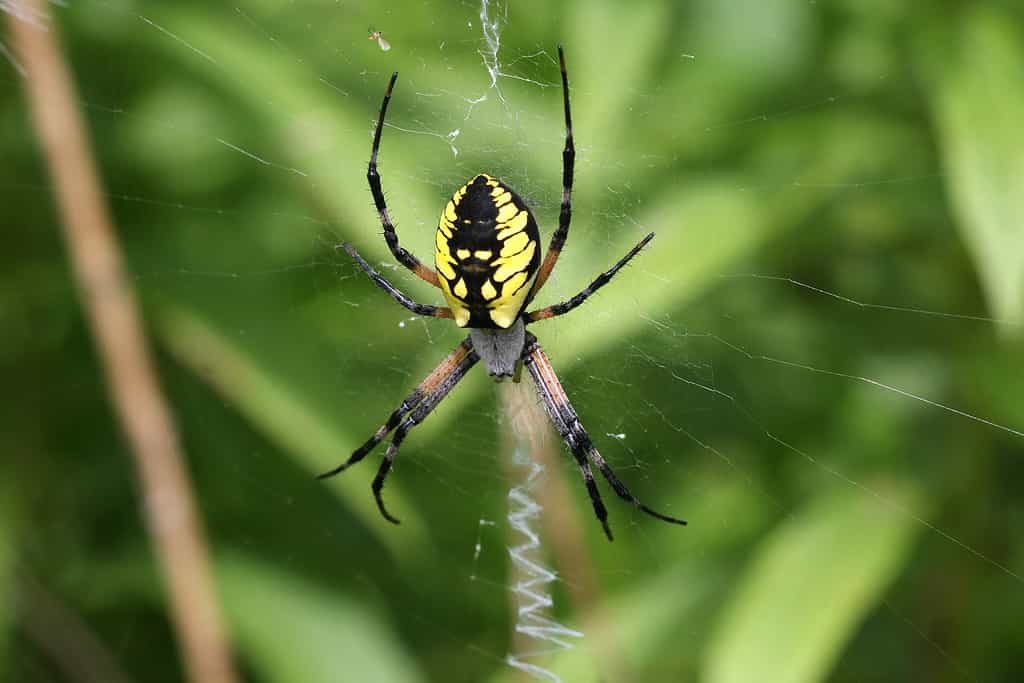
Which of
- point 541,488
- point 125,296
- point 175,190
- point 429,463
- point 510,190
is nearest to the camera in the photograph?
point 510,190

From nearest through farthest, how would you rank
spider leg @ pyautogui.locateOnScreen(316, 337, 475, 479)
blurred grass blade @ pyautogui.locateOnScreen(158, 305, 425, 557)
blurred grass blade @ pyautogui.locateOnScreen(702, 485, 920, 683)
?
blurred grass blade @ pyautogui.locateOnScreen(702, 485, 920, 683) < blurred grass blade @ pyautogui.locateOnScreen(158, 305, 425, 557) < spider leg @ pyautogui.locateOnScreen(316, 337, 475, 479)

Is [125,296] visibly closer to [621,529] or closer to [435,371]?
[435,371]

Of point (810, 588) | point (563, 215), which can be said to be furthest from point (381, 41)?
point (810, 588)

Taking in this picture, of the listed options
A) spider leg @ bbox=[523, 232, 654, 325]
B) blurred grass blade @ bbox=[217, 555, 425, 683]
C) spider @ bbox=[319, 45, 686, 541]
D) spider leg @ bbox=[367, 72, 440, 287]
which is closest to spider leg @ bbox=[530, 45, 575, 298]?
spider @ bbox=[319, 45, 686, 541]

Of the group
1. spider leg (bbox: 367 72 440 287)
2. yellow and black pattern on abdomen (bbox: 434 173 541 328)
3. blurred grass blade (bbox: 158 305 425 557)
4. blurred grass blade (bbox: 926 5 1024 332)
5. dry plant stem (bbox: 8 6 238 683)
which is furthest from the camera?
blurred grass blade (bbox: 158 305 425 557)

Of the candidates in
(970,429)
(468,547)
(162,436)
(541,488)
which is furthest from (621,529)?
(162,436)

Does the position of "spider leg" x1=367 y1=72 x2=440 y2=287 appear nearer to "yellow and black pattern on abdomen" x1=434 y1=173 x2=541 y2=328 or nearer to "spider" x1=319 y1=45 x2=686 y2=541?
"spider" x1=319 y1=45 x2=686 y2=541
